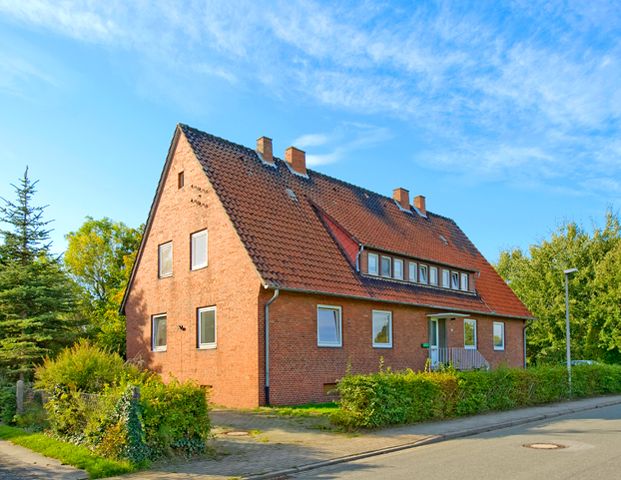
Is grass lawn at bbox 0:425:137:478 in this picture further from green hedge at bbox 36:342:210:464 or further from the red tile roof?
the red tile roof

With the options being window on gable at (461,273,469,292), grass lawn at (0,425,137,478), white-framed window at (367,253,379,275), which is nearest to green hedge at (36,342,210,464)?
grass lawn at (0,425,137,478)

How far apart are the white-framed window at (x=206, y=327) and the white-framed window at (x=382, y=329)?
5.68 metres

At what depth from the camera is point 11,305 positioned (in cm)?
2075

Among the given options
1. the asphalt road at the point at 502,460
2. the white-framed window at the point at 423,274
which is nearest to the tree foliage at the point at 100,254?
the white-framed window at the point at 423,274

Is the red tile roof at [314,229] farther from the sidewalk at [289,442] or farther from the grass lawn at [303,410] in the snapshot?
the sidewalk at [289,442]

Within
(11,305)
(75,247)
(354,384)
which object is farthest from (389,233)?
(75,247)

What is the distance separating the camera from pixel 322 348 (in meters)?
19.4

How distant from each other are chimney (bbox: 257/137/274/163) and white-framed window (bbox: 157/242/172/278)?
5.07 metres

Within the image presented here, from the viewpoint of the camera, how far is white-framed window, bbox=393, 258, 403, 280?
2388 centimetres

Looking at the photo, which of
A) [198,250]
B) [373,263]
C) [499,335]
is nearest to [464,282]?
[499,335]

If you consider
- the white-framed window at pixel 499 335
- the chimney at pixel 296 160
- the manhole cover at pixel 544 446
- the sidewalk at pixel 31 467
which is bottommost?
the manhole cover at pixel 544 446

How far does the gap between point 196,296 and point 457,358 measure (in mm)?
11051

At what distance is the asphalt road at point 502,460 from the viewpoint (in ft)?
29.7

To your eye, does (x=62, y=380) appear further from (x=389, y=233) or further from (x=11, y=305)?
(x=389, y=233)
